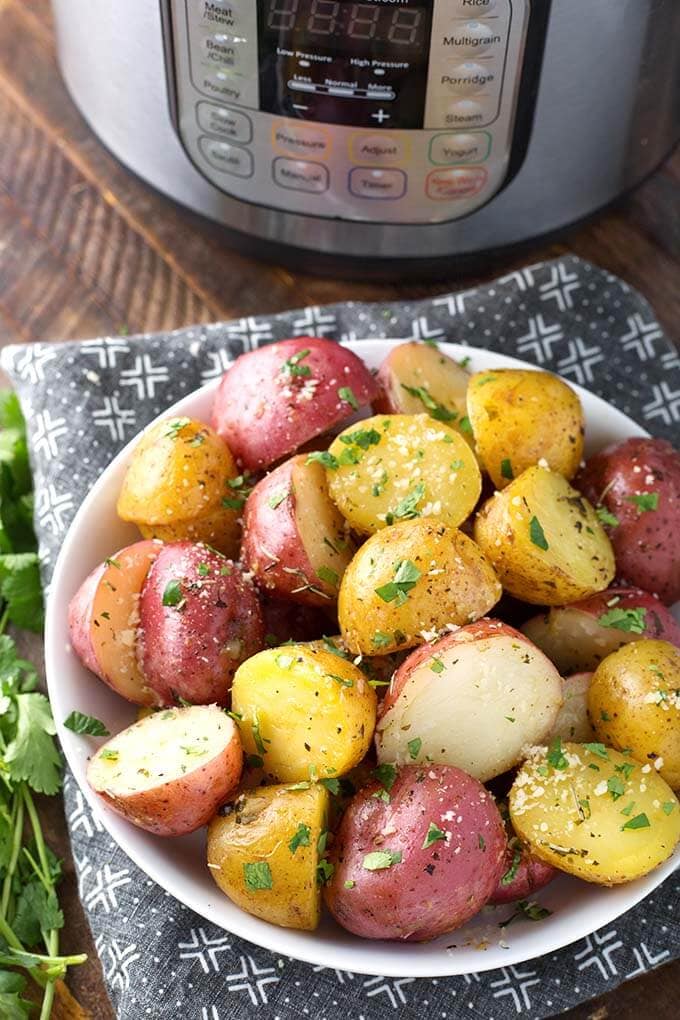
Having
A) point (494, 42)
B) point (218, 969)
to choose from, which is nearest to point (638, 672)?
point (218, 969)

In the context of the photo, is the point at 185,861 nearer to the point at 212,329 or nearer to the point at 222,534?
the point at 222,534

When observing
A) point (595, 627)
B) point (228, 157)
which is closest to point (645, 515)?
point (595, 627)

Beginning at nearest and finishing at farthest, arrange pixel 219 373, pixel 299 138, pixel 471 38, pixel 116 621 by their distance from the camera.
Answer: pixel 116 621 < pixel 471 38 < pixel 299 138 < pixel 219 373

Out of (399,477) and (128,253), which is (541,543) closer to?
(399,477)

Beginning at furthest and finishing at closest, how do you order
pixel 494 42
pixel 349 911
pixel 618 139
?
pixel 618 139, pixel 494 42, pixel 349 911

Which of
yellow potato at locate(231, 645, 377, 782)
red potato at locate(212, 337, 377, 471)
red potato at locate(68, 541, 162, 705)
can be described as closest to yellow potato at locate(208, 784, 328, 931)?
yellow potato at locate(231, 645, 377, 782)

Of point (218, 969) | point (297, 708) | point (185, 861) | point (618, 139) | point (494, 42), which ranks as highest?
point (494, 42)
